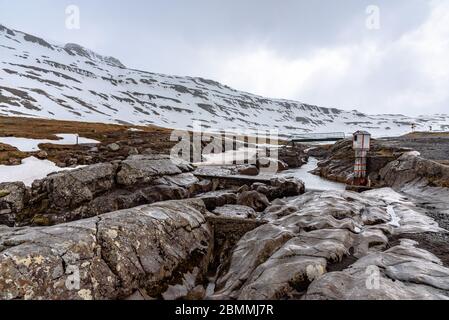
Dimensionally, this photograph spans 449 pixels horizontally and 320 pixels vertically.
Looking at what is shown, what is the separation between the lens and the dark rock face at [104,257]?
352 inches

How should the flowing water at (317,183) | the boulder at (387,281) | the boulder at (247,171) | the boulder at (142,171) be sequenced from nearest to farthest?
the boulder at (387,281)
the boulder at (142,171)
the flowing water at (317,183)
the boulder at (247,171)

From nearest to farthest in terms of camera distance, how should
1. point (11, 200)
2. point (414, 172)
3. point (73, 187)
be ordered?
point (11, 200) < point (73, 187) < point (414, 172)

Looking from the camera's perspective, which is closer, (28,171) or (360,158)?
(28,171)

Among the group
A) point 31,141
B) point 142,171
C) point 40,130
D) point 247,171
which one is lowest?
point 247,171

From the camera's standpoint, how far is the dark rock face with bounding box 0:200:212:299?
29.3 feet

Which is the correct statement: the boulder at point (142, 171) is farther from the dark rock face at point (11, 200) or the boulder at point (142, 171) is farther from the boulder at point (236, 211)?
the boulder at point (236, 211)

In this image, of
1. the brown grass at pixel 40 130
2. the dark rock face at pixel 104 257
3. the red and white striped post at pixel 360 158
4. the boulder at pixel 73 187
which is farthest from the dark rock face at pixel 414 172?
the brown grass at pixel 40 130

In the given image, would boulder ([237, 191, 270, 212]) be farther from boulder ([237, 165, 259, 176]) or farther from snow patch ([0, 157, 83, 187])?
snow patch ([0, 157, 83, 187])

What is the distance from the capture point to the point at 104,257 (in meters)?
10.5

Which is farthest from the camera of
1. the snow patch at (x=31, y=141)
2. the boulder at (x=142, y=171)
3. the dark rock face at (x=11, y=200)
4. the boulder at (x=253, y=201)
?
the snow patch at (x=31, y=141)

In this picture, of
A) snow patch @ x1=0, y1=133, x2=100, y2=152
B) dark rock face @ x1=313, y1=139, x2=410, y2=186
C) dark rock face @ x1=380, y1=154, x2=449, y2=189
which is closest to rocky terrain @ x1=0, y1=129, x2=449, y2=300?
dark rock face @ x1=380, y1=154, x2=449, y2=189

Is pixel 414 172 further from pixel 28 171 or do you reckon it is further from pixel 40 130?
pixel 40 130

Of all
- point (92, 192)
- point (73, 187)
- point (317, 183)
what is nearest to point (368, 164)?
point (317, 183)
